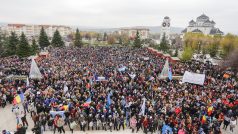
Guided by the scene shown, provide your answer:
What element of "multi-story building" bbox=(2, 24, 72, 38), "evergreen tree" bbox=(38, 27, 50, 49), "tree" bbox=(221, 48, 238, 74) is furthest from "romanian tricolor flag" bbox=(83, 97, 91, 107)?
"multi-story building" bbox=(2, 24, 72, 38)

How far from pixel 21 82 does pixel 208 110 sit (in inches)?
570

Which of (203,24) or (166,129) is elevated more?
(203,24)

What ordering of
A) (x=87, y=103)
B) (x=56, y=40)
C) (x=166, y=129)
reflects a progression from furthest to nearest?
1. (x=56, y=40)
2. (x=87, y=103)
3. (x=166, y=129)

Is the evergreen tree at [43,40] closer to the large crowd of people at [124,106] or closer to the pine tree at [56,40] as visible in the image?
the pine tree at [56,40]

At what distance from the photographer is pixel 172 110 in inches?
535

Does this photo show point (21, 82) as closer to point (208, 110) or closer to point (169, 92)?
point (169, 92)

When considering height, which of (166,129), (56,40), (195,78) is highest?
(56,40)

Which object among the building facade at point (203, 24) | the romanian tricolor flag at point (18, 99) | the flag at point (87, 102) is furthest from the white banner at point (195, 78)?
the building facade at point (203, 24)

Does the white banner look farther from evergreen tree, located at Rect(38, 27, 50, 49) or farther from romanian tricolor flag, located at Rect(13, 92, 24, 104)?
evergreen tree, located at Rect(38, 27, 50, 49)

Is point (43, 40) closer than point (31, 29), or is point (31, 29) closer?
point (43, 40)

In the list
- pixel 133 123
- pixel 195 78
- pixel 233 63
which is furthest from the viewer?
pixel 233 63

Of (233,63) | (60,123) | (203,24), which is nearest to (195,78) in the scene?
(60,123)

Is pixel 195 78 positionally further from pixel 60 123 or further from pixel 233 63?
pixel 233 63

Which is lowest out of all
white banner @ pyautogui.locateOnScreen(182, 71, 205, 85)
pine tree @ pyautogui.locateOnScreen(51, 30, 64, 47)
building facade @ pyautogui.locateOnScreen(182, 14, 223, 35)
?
white banner @ pyautogui.locateOnScreen(182, 71, 205, 85)
